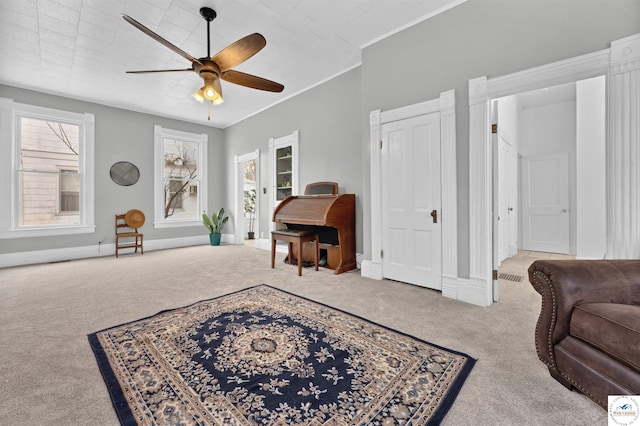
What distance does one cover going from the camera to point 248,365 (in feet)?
5.34

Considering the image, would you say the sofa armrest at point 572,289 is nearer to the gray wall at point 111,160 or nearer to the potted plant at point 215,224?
the potted plant at point 215,224

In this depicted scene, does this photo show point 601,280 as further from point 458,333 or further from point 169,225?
point 169,225

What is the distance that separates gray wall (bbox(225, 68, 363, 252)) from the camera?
4090mm

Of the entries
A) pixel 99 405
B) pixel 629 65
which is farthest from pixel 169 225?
pixel 629 65

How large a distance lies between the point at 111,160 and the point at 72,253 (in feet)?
6.18

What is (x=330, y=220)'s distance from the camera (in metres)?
3.64

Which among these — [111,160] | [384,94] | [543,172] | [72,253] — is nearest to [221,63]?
[384,94]

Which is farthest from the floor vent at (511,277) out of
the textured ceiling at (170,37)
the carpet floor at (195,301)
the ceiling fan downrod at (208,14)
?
the ceiling fan downrod at (208,14)

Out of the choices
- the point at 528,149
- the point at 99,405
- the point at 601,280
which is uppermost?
the point at 528,149

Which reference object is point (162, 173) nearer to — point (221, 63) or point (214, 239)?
point (214, 239)

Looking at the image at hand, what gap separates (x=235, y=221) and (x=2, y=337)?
4877mm

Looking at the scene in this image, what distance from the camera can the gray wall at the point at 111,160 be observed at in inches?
185

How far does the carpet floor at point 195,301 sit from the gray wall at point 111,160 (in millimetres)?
698

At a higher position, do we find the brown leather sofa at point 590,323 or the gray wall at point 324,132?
the gray wall at point 324,132
